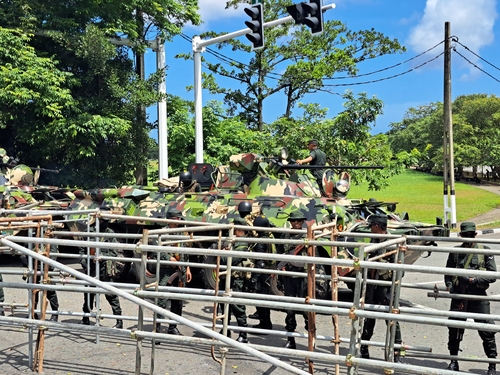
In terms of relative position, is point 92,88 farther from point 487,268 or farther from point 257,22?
point 487,268

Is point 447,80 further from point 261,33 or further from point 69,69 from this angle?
point 69,69

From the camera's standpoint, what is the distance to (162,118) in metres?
19.2

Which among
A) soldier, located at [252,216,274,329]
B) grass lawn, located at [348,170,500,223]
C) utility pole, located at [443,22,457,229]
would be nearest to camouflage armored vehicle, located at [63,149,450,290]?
soldier, located at [252,216,274,329]

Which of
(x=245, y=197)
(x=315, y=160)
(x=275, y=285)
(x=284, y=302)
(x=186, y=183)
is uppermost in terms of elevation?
(x=315, y=160)

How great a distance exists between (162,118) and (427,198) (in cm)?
2190

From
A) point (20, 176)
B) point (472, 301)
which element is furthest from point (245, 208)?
point (20, 176)

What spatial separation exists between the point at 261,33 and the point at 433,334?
735 centimetres

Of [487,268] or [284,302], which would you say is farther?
[487,268]

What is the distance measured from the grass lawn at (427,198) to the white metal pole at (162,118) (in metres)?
11.5

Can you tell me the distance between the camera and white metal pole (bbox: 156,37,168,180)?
1828cm

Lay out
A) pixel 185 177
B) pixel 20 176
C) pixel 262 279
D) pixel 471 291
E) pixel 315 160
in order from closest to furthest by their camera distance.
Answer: pixel 471 291 → pixel 262 279 → pixel 315 160 → pixel 185 177 → pixel 20 176

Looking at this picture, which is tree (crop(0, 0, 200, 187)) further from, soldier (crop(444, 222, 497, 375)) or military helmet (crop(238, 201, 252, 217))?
soldier (crop(444, 222, 497, 375))

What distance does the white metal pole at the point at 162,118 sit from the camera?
1828 centimetres

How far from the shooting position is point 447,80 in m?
20.5
